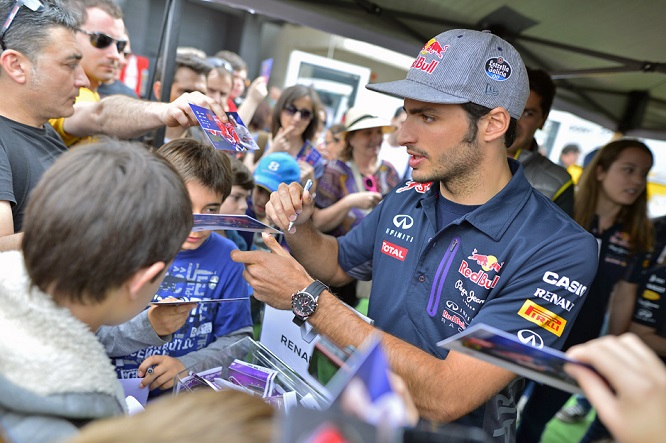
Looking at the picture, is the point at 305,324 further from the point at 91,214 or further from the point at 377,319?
the point at 91,214

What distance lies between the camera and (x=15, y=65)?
79.6 inches

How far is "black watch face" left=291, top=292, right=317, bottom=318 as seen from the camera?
1662 mm

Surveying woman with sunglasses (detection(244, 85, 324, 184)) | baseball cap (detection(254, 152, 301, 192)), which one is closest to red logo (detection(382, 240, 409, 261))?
baseball cap (detection(254, 152, 301, 192))

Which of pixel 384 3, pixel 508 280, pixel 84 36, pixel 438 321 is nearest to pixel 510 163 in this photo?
pixel 508 280

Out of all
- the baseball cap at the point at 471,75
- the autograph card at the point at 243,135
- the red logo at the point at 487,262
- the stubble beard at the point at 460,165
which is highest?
the baseball cap at the point at 471,75

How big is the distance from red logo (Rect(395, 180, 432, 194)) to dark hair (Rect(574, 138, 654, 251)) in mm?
1993

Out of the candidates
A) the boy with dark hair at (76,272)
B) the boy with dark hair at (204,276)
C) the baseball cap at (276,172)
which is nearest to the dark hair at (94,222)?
the boy with dark hair at (76,272)

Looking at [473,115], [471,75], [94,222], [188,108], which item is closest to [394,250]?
[473,115]

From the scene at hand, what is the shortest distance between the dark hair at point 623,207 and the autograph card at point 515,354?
3.04 m

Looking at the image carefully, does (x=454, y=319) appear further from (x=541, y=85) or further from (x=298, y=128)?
(x=298, y=128)

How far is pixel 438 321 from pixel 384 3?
2.53 metres

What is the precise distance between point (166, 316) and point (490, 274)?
1031 mm

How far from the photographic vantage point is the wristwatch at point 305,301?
1.66 meters

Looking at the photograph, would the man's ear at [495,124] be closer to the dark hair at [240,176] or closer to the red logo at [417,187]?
the red logo at [417,187]
